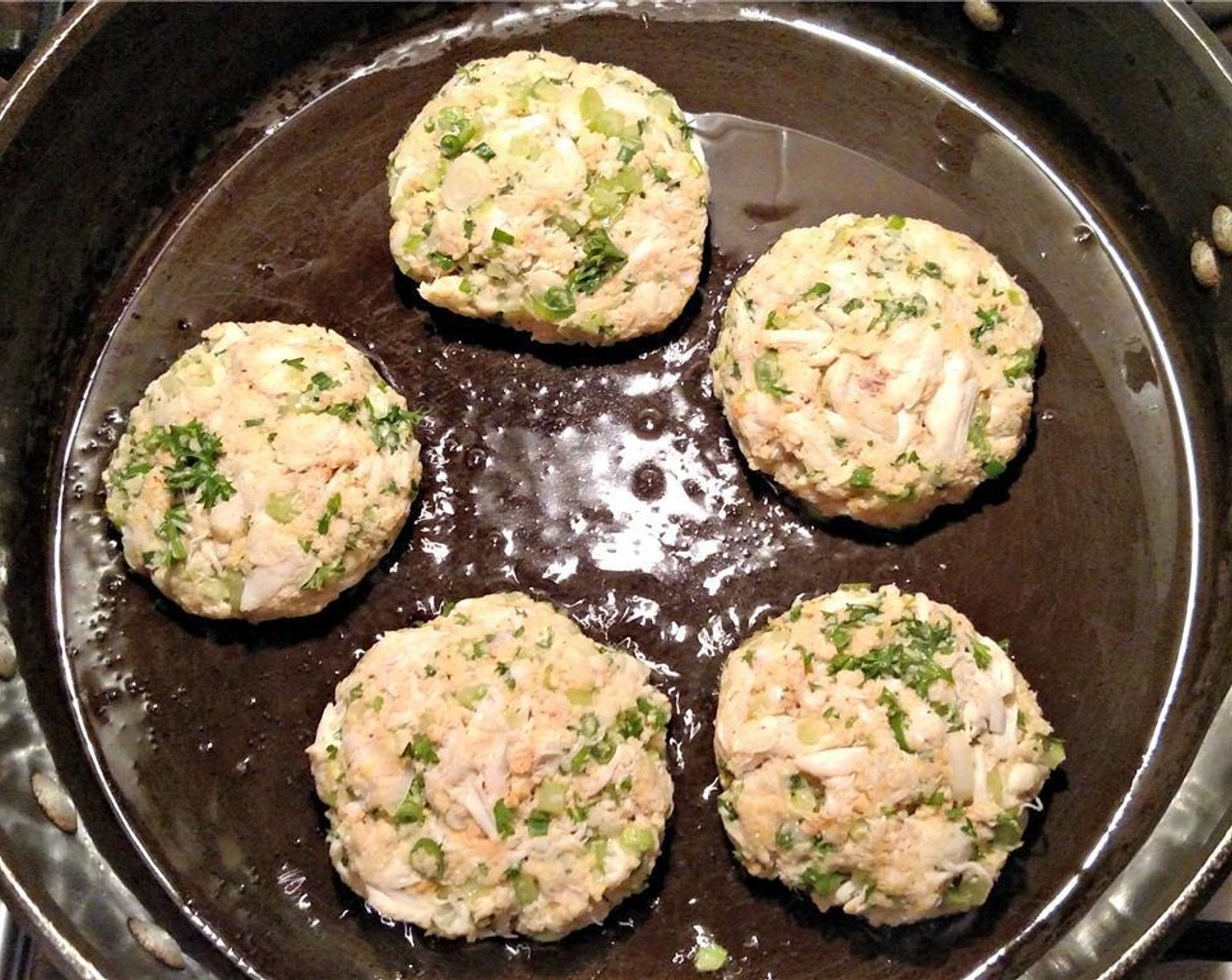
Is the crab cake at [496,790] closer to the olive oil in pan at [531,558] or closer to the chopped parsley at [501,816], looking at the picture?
the chopped parsley at [501,816]

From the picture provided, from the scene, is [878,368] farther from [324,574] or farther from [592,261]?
[324,574]

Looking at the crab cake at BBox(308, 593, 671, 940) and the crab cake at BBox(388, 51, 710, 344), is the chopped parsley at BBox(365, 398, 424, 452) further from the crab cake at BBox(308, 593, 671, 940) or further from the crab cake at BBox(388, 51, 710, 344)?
the crab cake at BBox(308, 593, 671, 940)

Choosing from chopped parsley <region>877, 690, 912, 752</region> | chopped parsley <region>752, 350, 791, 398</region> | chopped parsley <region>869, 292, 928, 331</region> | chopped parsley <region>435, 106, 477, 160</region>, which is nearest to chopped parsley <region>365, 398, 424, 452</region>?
chopped parsley <region>435, 106, 477, 160</region>

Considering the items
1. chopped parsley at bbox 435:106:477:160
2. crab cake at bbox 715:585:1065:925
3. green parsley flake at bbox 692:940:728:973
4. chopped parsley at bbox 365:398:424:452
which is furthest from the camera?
chopped parsley at bbox 435:106:477:160

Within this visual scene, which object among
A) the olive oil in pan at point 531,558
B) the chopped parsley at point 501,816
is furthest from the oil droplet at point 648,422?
the chopped parsley at point 501,816

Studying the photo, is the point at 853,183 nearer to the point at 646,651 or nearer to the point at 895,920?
the point at 646,651

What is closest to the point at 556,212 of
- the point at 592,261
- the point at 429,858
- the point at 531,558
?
the point at 592,261
